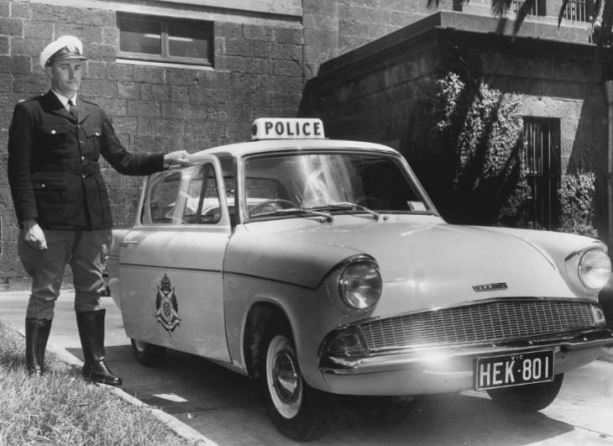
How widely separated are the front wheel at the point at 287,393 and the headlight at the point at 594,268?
146 cm

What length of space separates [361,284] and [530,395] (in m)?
1.39

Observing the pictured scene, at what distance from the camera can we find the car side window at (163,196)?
527 centimetres

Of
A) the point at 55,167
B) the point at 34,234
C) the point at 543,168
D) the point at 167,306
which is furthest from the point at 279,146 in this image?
the point at 543,168

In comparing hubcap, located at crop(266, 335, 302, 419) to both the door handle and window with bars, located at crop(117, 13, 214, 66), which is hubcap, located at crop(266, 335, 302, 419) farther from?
window with bars, located at crop(117, 13, 214, 66)

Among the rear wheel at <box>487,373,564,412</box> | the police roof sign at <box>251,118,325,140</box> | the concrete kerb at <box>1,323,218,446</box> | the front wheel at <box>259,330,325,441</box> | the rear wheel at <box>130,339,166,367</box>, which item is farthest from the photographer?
the rear wheel at <box>130,339,166,367</box>

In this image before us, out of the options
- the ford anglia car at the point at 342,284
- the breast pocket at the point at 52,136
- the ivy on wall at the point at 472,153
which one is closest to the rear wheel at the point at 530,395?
the ford anglia car at the point at 342,284

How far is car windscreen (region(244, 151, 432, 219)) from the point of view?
4609mm

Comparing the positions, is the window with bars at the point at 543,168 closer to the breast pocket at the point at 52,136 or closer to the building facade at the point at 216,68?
the building facade at the point at 216,68

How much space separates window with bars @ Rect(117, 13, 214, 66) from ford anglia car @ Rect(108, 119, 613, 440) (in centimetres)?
667

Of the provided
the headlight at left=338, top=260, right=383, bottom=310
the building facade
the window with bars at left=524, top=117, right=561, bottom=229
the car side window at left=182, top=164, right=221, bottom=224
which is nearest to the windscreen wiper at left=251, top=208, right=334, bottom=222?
the car side window at left=182, top=164, right=221, bottom=224

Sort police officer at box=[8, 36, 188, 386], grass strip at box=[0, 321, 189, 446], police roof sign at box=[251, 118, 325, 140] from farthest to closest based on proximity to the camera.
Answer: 1. police roof sign at box=[251, 118, 325, 140]
2. police officer at box=[8, 36, 188, 386]
3. grass strip at box=[0, 321, 189, 446]

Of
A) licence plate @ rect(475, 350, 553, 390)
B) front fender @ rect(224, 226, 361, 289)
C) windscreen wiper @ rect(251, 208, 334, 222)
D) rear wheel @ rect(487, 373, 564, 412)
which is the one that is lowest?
rear wheel @ rect(487, 373, 564, 412)

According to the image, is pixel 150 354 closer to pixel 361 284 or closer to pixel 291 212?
pixel 291 212

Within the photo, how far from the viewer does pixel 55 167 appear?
15.1 feet
